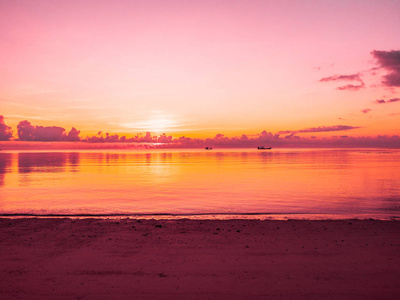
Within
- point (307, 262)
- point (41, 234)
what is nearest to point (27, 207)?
point (41, 234)

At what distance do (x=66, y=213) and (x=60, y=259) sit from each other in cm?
997

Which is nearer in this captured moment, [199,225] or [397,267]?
[397,267]

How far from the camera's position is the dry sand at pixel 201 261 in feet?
24.6

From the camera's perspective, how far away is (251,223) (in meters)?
14.6

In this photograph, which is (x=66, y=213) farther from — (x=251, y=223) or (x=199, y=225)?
(x=251, y=223)

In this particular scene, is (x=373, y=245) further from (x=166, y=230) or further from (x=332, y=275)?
(x=166, y=230)

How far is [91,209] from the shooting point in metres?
20.0

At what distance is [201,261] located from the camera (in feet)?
30.7

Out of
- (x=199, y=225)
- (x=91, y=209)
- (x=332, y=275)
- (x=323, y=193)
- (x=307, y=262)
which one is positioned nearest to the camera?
(x=332, y=275)

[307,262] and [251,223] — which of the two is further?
[251,223]

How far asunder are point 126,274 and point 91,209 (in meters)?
12.8

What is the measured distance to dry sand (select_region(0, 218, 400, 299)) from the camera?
7508 millimetres

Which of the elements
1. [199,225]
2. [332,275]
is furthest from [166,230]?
[332,275]

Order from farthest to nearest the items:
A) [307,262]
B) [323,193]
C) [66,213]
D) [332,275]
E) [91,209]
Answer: [323,193] → [91,209] → [66,213] → [307,262] → [332,275]
